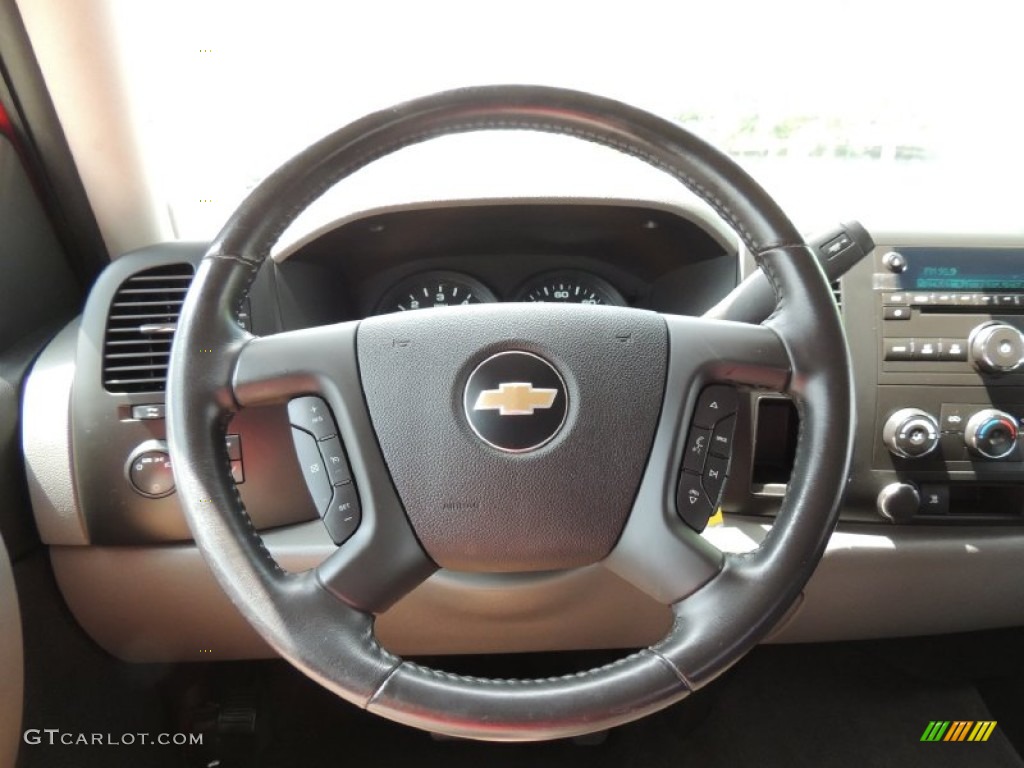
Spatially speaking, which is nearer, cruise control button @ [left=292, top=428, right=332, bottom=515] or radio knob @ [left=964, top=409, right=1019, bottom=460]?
cruise control button @ [left=292, top=428, right=332, bottom=515]

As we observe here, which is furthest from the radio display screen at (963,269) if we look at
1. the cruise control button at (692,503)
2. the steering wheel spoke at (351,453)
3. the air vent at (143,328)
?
the air vent at (143,328)

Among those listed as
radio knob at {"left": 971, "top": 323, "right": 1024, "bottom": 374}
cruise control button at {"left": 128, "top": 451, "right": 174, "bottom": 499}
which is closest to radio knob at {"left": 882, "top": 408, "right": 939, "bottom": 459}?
radio knob at {"left": 971, "top": 323, "right": 1024, "bottom": 374}

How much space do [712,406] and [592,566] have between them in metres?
0.35

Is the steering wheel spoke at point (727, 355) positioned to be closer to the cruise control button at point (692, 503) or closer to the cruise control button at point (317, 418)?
the cruise control button at point (692, 503)

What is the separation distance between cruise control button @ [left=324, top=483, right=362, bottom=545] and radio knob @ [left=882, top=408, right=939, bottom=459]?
0.80 meters

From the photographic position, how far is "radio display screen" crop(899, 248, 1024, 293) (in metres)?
1.22

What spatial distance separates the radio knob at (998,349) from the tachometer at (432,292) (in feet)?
2.55

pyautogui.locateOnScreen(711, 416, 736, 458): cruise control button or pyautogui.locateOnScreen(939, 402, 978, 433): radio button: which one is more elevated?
pyautogui.locateOnScreen(711, 416, 736, 458): cruise control button

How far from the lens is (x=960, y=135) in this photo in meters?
1.57

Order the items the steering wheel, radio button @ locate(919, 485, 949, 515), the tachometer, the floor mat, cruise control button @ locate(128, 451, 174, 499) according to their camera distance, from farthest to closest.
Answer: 1. the floor mat
2. the tachometer
3. radio button @ locate(919, 485, 949, 515)
4. cruise control button @ locate(128, 451, 174, 499)
5. the steering wheel

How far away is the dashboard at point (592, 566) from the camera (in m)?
1.13

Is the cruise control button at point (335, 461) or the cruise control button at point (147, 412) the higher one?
the cruise control button at point (335, 461)

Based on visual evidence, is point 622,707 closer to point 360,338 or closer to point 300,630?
point 300,630

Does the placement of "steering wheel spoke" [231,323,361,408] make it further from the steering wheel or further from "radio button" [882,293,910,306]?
"radio button" [882,293,910,306]
